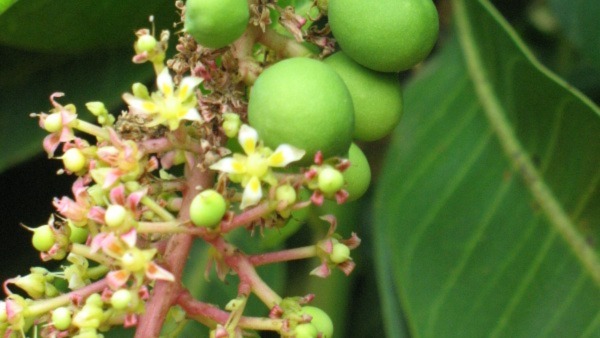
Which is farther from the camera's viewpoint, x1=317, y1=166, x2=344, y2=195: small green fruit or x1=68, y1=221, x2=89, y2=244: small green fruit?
x1=68, y1=221, x2=89, y2=244: small green fruit

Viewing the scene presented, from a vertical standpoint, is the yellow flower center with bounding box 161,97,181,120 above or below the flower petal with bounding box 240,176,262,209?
above

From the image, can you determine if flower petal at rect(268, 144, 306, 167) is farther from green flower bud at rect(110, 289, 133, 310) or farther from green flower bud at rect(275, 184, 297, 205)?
green flower bud at rect(110, 289, 133, 310)

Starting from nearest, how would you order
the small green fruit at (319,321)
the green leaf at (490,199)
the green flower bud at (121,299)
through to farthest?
the green flower bud at (121,299) < the small green fruit at (319,321) < the green leaf at (490,199)

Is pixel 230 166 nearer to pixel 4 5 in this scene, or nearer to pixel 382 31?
pixel 382 31

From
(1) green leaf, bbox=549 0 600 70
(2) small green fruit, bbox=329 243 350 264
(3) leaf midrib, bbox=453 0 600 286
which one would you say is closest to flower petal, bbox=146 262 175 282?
(2) small green fruit, bbox=329 243 350 264

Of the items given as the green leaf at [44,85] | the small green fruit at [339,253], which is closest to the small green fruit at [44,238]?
the small green fruit at [339,253]

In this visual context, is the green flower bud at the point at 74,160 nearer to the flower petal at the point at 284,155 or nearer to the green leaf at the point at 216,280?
the flower petal at the point at 284,155
